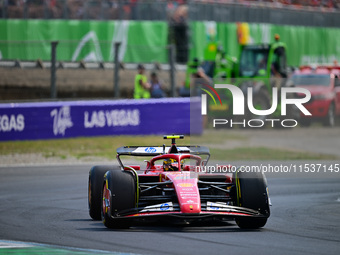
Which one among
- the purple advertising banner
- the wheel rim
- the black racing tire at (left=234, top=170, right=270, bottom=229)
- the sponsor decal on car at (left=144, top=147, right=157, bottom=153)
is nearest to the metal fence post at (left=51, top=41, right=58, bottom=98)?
the purple advertising banner

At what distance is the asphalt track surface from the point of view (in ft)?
25.0

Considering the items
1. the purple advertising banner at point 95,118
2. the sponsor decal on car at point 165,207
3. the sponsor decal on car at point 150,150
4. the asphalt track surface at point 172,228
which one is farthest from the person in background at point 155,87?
the sponsor decal on car at point 165,207

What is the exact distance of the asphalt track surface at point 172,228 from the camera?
763cm

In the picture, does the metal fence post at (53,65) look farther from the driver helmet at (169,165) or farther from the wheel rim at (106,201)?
the wheel rim at (106,201)

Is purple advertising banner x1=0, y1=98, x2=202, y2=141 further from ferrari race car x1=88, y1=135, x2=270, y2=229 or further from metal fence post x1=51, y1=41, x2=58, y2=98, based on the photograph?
ferrari race car x1=88, y1=135, x2=270, y2=229

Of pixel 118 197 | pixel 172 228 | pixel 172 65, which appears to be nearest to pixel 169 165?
pixel 172 228

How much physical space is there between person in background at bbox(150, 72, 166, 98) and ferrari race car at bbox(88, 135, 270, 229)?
573 inches

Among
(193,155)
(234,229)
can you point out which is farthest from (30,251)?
(193,155)

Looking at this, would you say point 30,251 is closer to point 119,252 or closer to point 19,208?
point 119,252

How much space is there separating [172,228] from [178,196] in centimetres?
51

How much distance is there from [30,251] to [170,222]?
256 cm

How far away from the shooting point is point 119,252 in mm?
7285

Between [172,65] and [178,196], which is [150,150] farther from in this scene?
[172,65]

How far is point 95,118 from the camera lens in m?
20.0
